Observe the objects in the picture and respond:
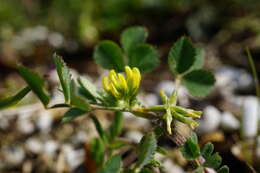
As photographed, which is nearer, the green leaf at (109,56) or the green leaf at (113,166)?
the green leaf at (113,166)

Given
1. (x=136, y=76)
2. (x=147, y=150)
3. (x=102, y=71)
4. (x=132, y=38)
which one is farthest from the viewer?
(x=102, y=71)

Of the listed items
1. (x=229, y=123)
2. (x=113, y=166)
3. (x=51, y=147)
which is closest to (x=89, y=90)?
(x=113, y=166)

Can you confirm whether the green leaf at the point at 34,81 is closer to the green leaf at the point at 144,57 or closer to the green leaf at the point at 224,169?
the green leaf at the point at 144,57

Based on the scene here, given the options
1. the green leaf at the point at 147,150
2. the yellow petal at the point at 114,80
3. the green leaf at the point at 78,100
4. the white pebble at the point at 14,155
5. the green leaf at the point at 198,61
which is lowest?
the white pebble at the point at 14,155

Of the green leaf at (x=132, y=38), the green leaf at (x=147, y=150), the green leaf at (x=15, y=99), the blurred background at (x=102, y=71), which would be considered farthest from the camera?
the blurred background at (x=102, y=71)

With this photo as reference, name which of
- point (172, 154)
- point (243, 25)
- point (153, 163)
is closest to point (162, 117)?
point (153, 163)

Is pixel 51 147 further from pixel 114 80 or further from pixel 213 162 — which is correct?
pixel 213 162

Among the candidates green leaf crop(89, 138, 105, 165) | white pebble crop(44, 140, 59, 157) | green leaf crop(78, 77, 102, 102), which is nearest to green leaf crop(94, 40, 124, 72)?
green leaf crop(78, 77, 102, 102)

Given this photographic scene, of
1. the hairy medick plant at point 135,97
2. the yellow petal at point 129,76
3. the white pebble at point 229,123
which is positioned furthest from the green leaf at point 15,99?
the white pebble at point 229,123
